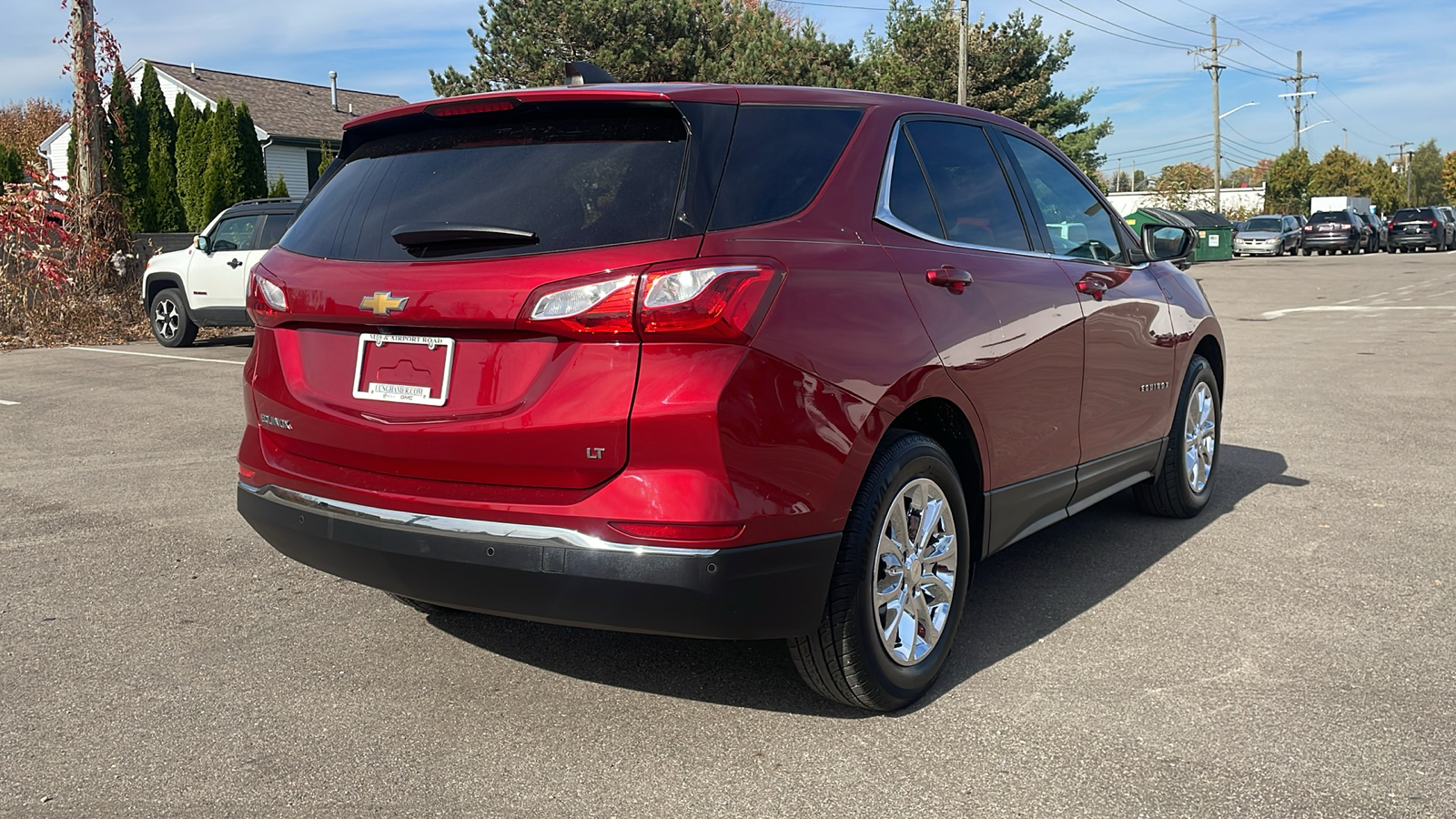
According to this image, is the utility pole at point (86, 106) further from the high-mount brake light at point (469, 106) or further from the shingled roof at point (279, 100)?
the shingled roof at point (279, 100)

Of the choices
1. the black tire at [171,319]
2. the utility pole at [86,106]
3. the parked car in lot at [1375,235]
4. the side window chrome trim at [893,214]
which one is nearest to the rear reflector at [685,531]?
the side window chrome trim at [893,214]

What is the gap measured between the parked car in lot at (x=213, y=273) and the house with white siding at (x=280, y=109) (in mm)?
27301

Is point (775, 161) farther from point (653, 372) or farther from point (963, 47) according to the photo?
point (963, 47)

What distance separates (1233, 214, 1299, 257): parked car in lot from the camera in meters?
46.7

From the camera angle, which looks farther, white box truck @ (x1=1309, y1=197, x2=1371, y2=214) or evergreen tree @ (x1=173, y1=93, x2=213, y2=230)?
white box truck @ (x1=1309, y1=197, x2=1371, y2=214)

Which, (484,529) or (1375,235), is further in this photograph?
(1375,235)

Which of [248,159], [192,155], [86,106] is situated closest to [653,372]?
[86,106]

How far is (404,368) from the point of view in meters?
3.26

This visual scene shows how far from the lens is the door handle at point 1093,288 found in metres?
4.61

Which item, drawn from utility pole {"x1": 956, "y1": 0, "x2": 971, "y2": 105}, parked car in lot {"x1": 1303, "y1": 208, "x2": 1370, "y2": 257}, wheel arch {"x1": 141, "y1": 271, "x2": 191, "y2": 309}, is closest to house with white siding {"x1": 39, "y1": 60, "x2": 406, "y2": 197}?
utility pole {"x1": 956, "y1": 0, "x2": 971, "y2": 105}

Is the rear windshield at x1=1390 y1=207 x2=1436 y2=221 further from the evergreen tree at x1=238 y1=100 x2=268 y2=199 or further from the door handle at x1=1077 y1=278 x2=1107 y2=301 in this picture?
the door handle at x1=1077 y1=278 x2=1107 y2=301

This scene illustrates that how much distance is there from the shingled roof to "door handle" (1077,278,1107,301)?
136 feet

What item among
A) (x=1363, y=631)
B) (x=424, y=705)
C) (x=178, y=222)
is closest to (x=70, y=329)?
(x=178, y=222)

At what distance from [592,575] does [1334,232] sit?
5012 cm
